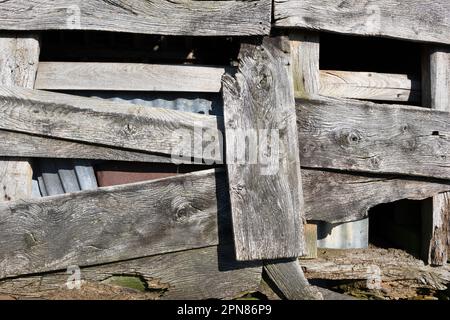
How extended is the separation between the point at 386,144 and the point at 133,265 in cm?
171

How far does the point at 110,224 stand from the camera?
11.2ft

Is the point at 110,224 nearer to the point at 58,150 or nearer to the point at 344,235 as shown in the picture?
the point at 58,150

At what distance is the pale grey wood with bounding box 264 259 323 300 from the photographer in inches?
140

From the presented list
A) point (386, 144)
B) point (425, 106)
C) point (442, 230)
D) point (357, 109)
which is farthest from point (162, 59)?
A: point (442, 230)

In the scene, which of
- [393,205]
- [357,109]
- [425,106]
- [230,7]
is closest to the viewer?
[230,7]

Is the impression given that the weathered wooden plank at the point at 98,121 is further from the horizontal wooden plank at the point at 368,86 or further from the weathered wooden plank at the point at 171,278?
the horizontal wooden plank at the point at 368,86

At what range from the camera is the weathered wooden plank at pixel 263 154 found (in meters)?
3.37

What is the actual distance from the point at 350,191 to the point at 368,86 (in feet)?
2.26

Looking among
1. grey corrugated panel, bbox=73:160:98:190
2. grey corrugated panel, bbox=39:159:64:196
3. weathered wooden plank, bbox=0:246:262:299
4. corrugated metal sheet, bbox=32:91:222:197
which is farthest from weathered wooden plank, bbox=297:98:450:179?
grey corrugated panel, bbox=39:159:64:196

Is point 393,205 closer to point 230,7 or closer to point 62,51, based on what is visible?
point 230,7

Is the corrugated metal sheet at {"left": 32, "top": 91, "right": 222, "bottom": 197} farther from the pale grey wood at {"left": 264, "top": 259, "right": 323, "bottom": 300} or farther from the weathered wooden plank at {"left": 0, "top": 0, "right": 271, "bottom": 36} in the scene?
the pale grey wood at {"left": 264, "top": 259, "right": 323, "bottom": 300}

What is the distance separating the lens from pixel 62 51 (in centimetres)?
371

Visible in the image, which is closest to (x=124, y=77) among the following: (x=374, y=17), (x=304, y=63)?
(x=304, y=63)

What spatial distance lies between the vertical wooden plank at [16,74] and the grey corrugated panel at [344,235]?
2.00m
